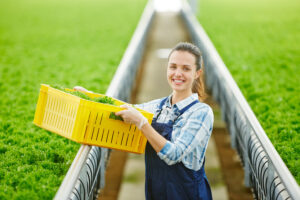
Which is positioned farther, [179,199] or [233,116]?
[233,116]

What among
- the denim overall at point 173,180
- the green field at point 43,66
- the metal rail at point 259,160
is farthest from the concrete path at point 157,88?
the denim overall at point 173,180

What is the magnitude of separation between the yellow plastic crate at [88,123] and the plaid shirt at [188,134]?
208 mm

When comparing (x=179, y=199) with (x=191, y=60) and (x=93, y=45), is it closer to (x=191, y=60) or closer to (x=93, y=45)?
(x=191, y=60)

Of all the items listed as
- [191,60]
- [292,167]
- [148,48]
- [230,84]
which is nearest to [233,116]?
[230,84]

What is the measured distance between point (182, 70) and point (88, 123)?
79cm

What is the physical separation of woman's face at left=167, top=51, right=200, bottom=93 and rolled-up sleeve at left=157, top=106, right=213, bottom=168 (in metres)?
→ 0.27

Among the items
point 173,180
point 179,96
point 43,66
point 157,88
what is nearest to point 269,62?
point 157,88

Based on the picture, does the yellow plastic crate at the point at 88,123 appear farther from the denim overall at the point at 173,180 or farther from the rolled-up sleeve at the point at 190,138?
the rolled-up sleeve at the point at 190,138

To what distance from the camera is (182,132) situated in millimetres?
2453

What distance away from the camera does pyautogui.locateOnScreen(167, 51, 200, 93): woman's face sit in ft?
8.79

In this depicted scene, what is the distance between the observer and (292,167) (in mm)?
3607

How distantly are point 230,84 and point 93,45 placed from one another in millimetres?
6409

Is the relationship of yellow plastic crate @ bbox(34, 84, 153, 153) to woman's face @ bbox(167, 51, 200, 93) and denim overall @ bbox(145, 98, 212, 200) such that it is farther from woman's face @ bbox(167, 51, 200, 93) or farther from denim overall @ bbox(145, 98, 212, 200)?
woman's face @ bbox(167, 51, 200, 93)

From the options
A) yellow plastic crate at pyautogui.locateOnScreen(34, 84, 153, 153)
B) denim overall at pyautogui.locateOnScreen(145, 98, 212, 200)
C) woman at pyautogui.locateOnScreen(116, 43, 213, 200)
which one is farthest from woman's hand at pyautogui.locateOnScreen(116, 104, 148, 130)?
denim overall at pyautogui.locateOnScreen(145, 98, 212, 200)
